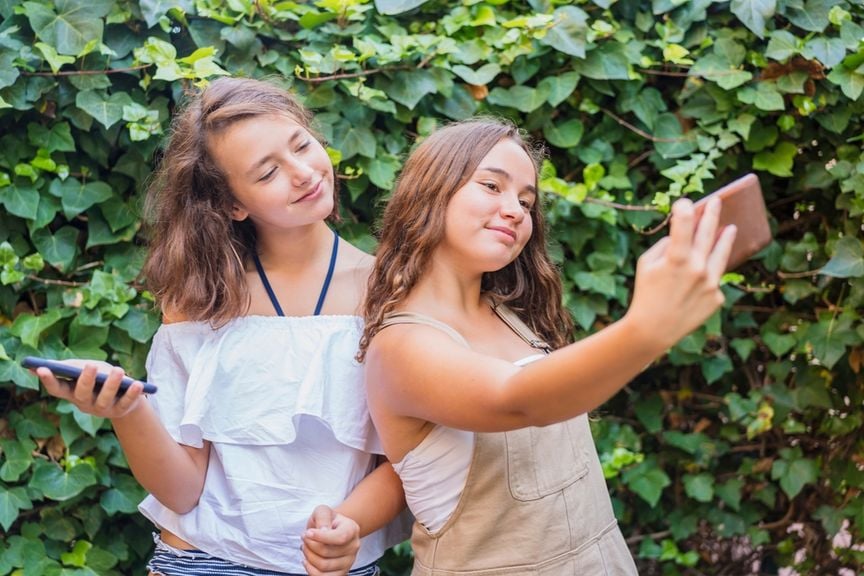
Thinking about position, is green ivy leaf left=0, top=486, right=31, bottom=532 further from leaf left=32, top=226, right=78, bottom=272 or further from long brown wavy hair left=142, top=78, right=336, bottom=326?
long brown wavy hair left=142, top=78, right=336, bottom=326

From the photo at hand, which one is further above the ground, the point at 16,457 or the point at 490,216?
the point at 490,216

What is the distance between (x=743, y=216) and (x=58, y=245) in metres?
1.61

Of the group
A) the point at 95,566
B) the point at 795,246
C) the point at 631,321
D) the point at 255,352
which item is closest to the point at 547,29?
the point at 795,246

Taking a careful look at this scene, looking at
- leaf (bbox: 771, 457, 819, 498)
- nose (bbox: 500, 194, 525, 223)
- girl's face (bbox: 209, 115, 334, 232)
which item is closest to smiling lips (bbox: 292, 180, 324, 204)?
girl's face (bbox: 209, 115, 334, 232)

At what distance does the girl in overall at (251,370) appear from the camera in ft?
5.77

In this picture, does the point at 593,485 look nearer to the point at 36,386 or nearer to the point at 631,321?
the point at 631,321

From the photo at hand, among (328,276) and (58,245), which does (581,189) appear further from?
(58,245)

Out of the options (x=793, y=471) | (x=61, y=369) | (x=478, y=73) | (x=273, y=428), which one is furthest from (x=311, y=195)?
(x=793, y=471)

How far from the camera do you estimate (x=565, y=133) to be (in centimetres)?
249

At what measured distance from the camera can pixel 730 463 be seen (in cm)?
279

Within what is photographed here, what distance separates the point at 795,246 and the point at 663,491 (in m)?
0.77

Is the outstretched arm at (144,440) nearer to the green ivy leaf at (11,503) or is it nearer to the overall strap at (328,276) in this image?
the overall strap at (328,276)

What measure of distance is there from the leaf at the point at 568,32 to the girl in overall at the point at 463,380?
688mm

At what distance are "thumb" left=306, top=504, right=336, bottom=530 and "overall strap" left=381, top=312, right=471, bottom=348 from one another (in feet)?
1.13
